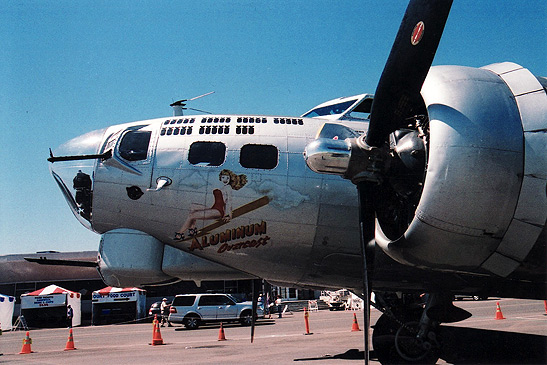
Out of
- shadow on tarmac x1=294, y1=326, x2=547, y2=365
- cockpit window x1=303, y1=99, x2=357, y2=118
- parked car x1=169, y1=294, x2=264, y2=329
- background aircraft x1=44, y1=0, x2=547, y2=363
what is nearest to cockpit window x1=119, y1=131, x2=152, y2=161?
background aircraft x1=44, y1=0, x2=547, y2=363

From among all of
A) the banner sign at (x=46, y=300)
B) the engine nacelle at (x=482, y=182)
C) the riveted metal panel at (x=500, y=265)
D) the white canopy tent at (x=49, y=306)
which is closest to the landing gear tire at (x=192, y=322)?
the white canopy tent at (x=49, y=306)

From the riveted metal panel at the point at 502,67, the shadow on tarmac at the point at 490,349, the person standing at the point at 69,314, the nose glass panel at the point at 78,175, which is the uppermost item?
the riveted metal panel at the point at 502,67

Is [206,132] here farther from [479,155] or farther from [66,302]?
[66,302]

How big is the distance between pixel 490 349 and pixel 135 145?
10.1 m

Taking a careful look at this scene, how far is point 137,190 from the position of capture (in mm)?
8641

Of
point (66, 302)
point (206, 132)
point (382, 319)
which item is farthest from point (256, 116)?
point (66, 302)

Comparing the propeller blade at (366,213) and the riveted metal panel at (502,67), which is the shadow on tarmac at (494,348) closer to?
the propeller blade at (366,213)

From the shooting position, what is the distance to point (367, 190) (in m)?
7.38

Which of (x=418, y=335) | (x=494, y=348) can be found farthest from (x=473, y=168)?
(x=494, y=348)

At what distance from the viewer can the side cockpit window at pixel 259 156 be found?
28.4 ft

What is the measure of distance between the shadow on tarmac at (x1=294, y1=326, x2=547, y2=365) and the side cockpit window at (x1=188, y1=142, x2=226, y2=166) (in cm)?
565

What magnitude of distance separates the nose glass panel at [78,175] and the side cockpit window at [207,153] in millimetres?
1880

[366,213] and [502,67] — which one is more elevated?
[502,67]

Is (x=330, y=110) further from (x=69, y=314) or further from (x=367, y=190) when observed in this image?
(x=69, y=314)
